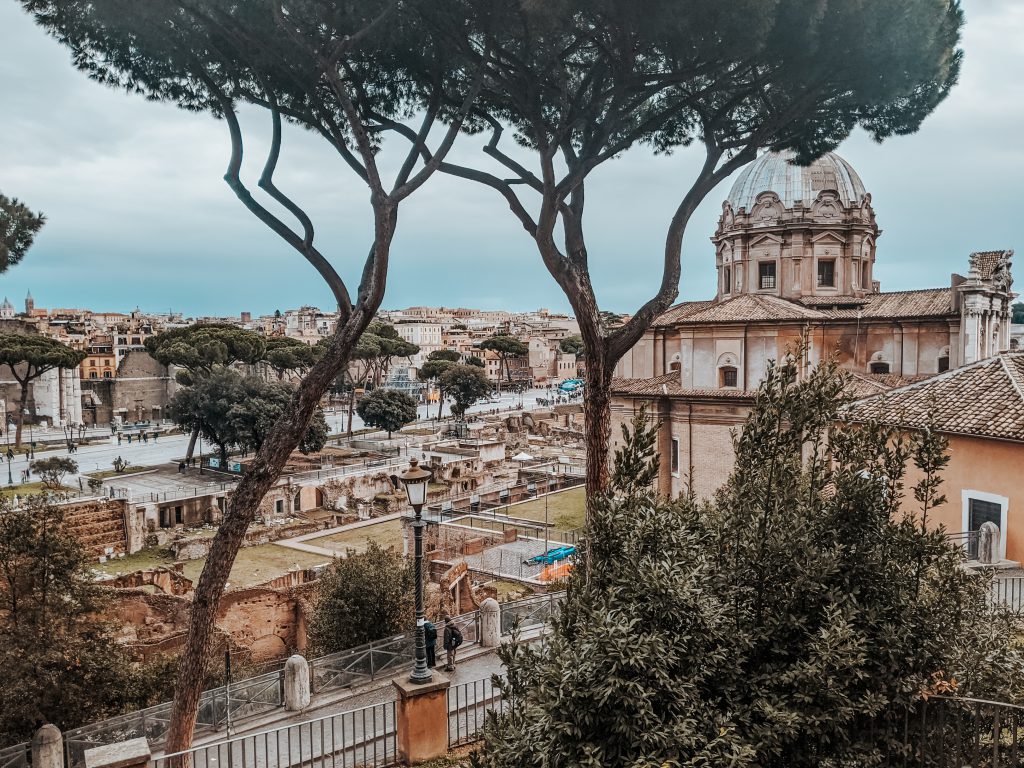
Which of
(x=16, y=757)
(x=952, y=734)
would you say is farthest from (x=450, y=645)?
(x=952, y=734)

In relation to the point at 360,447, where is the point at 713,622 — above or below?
above

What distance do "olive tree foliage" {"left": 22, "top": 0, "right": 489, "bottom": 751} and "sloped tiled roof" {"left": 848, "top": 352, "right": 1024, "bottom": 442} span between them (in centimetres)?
635

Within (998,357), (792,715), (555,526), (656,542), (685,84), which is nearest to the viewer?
(792,715)

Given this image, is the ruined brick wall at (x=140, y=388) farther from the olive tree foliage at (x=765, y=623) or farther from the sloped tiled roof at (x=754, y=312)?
the olive tree foliage at (x=765, y=623)

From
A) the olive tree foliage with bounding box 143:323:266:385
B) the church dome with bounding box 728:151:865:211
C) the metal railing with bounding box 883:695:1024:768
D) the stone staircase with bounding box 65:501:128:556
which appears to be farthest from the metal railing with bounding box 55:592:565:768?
the olive tree foliage with bounding box 143:323:266:385

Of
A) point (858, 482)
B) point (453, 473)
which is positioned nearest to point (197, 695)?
point (858, 482)

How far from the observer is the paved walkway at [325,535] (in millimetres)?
21141

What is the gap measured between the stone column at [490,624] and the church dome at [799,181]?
17869mm

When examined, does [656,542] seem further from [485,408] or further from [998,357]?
[485,408]

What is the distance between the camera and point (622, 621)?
10.1ft

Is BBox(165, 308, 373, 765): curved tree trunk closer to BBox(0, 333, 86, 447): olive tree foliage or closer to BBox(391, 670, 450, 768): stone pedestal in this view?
BBox(391, 670, 450, 768): stone pedestal

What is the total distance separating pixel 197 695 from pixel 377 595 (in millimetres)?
5005

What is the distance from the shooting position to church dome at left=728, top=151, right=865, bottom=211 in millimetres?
22234

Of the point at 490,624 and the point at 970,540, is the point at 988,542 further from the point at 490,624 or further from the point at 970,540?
the point at 490,624
